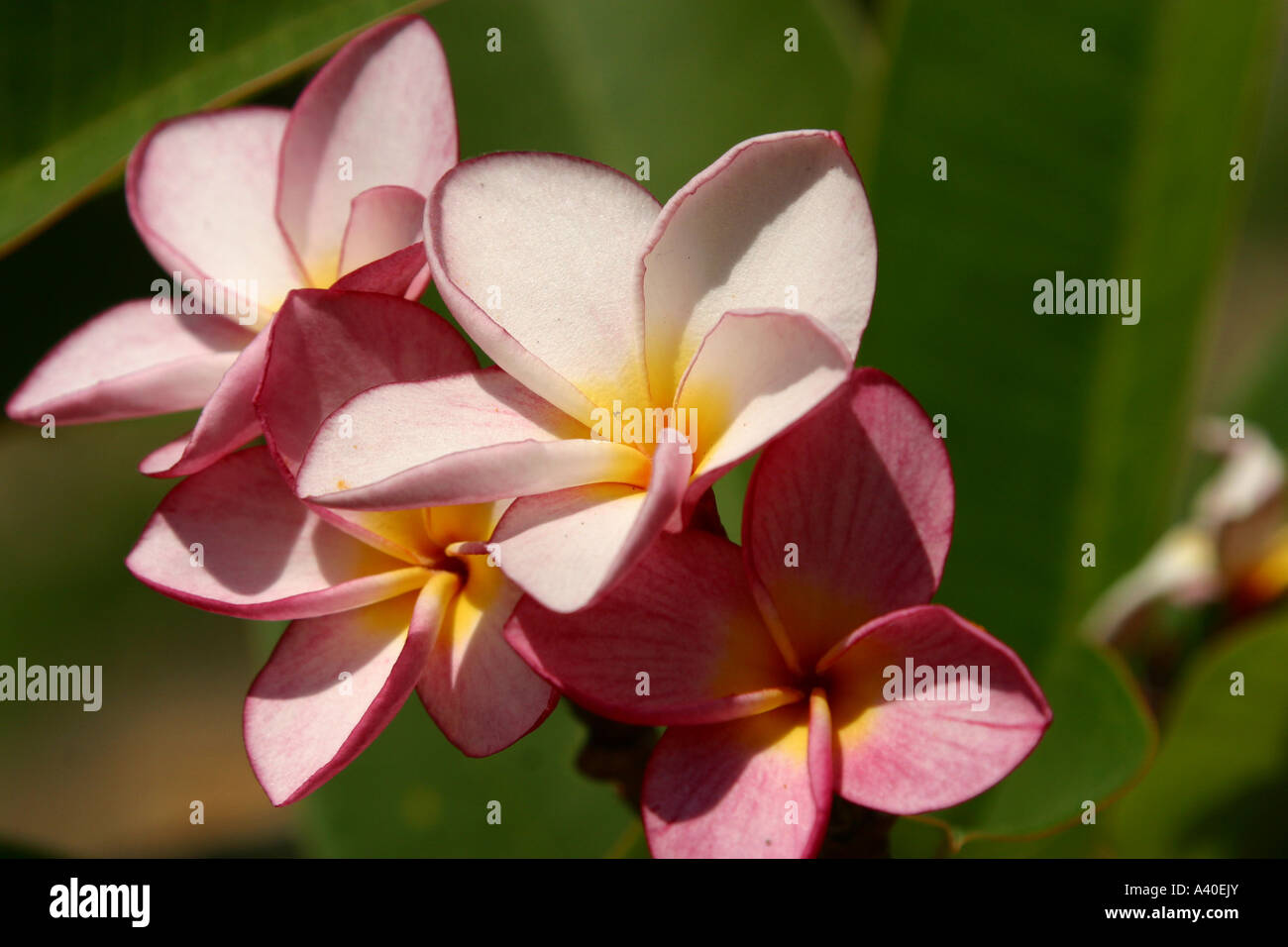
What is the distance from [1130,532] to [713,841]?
27.0 inches

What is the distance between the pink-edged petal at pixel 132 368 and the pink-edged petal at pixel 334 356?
8 cm

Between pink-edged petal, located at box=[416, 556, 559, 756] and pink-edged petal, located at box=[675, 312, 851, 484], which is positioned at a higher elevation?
pink-edged petal, located at box=[675, 312, 851, 484]

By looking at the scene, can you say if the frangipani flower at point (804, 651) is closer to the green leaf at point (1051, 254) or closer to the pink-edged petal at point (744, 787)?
the pink-edged petal at point (744, 787)

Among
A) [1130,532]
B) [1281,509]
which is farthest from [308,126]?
[1281,509]

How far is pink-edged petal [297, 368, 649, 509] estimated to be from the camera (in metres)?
0.52

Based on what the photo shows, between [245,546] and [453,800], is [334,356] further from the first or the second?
[453,800]

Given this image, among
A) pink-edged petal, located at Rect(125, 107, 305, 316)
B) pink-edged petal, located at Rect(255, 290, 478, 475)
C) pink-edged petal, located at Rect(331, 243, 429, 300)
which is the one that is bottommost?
pink-edged petal, located at Rect(255, 290, 478, 475)

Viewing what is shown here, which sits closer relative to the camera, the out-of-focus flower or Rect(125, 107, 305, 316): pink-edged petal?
Rect(125, 107, 305, 316): pink-edged petal

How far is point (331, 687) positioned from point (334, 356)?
0.17m

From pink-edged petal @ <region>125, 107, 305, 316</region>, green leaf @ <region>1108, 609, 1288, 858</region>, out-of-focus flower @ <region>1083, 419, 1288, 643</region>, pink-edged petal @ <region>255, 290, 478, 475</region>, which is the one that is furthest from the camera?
out-of-focus flower @ <region>1083, 419, 1288, 643</region>

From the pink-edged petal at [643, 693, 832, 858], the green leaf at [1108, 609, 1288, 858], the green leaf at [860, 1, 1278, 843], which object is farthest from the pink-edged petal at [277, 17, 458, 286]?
the green leaf at [1108, 609, 1288, 858]

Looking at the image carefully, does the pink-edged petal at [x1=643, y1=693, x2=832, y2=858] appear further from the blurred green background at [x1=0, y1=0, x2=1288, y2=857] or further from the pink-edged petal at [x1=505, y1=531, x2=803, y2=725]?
the blurred green background at [x1=0, y1=0, x2=1288, y2=857]

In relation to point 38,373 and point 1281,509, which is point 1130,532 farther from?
point 38,373

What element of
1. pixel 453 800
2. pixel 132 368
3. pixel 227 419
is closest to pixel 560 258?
pixel 227 419
